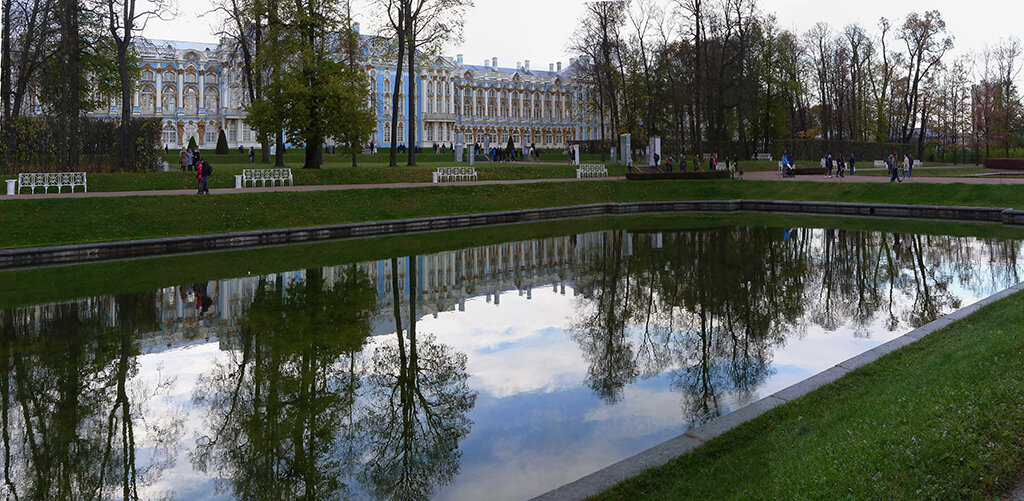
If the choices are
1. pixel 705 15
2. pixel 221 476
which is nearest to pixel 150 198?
pixel 221 476

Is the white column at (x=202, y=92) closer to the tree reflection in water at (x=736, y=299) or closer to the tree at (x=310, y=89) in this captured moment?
the tree at (x=310, y=89)

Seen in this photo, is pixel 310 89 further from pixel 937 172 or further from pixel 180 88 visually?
pixel 180 88

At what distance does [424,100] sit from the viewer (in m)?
88.2

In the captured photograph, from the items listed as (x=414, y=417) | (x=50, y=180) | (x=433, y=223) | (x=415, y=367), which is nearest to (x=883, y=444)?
(x=414, y=417)

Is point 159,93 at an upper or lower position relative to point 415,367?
upper

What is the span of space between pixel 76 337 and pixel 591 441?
7705mm

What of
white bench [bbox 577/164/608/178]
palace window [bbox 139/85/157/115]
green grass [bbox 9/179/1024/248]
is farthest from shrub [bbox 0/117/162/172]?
palace window [bbox 139/85/157/115]

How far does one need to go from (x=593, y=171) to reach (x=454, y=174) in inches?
364

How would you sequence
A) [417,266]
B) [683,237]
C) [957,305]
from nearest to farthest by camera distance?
[957,305] < [417,266] < [683,237]

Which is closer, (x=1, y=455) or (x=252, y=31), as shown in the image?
(x=1, y=455)

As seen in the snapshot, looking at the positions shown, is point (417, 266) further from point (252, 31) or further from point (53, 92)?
point (53, 92)

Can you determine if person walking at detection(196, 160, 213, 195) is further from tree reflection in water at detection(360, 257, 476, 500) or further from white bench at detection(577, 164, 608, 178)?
white bench at detection(577, 164, 608, 178)

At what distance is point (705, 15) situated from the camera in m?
46.4

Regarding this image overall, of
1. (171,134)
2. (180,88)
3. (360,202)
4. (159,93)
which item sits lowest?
(360,202)
